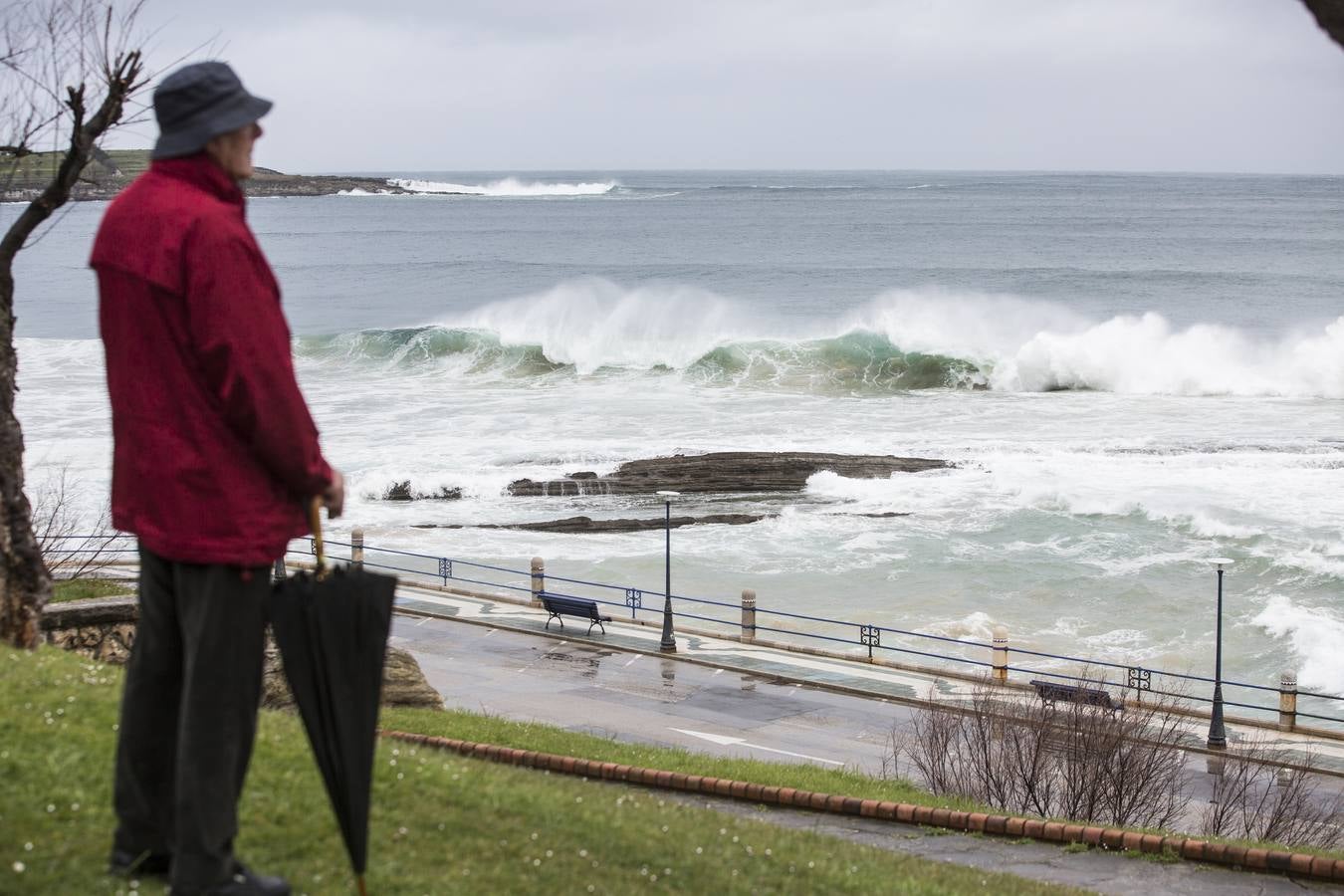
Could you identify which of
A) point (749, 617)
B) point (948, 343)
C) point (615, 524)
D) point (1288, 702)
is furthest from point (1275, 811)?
point (948, 343)

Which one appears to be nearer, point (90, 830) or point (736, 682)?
point (90, 830)

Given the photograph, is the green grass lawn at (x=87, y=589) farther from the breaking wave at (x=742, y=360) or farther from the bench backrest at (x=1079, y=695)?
the breaking wave at (x=742, y=360)

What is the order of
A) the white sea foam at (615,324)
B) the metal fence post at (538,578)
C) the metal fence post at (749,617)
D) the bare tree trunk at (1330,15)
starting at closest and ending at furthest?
1. the bare tree trunk at (1330,15)
2. the metal fence post at (749,617)
3. the metal fence post at (538,578)
4. the white sea foam at (615,324)

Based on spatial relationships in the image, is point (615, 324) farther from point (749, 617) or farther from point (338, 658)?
point (338, 658)

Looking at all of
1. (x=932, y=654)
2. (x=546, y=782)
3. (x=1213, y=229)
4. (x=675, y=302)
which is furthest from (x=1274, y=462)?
(x=1213, y=229)

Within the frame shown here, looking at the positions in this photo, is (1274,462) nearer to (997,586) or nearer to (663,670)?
(997,586)

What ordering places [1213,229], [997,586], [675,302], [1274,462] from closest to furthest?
[997,586], [1274,462], [675,302], [1213,229]

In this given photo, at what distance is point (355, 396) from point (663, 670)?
4126cm

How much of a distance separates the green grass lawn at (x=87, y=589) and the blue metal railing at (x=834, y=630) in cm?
608

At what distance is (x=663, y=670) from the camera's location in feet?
91.0

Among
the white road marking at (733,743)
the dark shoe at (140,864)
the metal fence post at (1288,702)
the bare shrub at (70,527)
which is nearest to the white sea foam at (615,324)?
the bare shrub at (70,527)

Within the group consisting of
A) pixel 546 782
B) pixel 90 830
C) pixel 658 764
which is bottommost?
pixel 658 764

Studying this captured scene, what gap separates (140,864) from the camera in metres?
4.44

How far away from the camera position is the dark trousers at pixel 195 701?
13.3 feet
